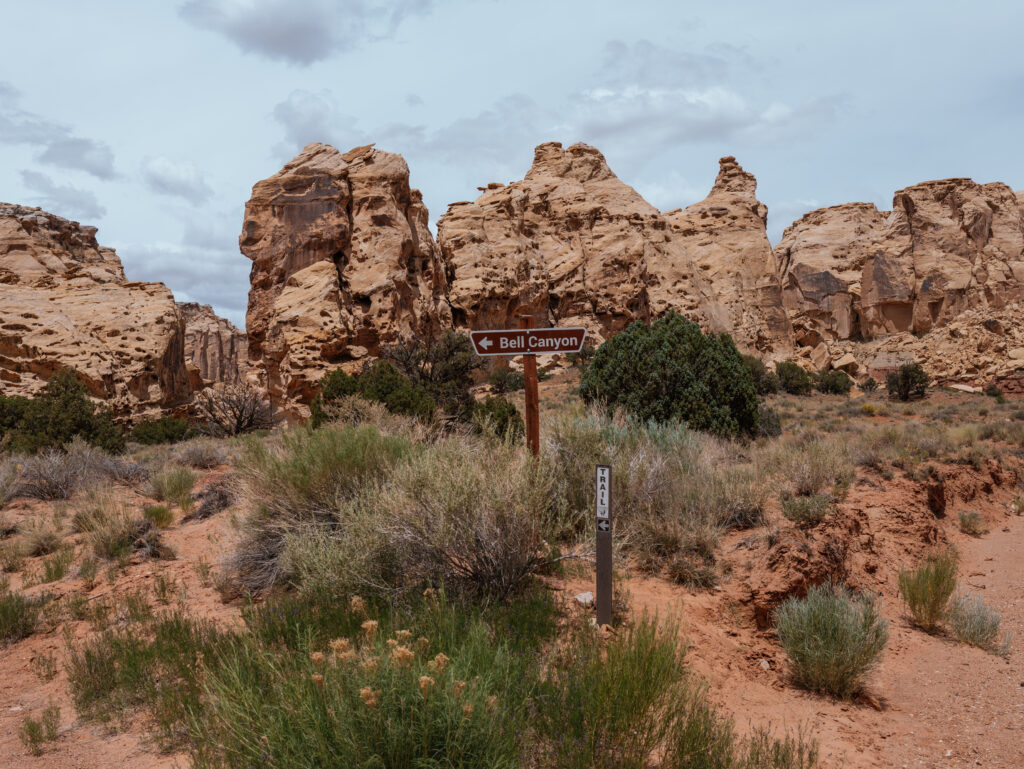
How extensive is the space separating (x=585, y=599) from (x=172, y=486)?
22.7 ft

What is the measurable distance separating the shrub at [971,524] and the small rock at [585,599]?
23.3 ft

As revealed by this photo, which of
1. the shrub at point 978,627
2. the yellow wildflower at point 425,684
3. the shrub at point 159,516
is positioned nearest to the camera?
the yellow wildflower at point 425,684

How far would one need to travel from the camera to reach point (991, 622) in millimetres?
5227

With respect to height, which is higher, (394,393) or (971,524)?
(394,393)

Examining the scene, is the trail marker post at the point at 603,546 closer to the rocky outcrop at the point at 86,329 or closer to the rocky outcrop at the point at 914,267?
the rocky outcrop at the point at 86,329

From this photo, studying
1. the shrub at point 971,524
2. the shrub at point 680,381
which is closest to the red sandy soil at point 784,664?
the shrub at point 971,524

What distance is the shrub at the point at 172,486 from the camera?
8.74 meters

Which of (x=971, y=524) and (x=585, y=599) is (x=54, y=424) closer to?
(x=585, y=599)

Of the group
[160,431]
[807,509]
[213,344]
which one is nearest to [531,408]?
[807,509]

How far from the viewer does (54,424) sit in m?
12.8

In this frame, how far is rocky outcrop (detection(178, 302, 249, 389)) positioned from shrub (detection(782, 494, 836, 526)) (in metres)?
66.0

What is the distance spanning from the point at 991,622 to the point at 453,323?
27581 mm

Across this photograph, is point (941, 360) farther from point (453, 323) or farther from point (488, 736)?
point (488, 736)

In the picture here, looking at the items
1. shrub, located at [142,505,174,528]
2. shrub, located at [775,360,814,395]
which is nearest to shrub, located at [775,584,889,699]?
shrub, located at [142,505,174,528]
